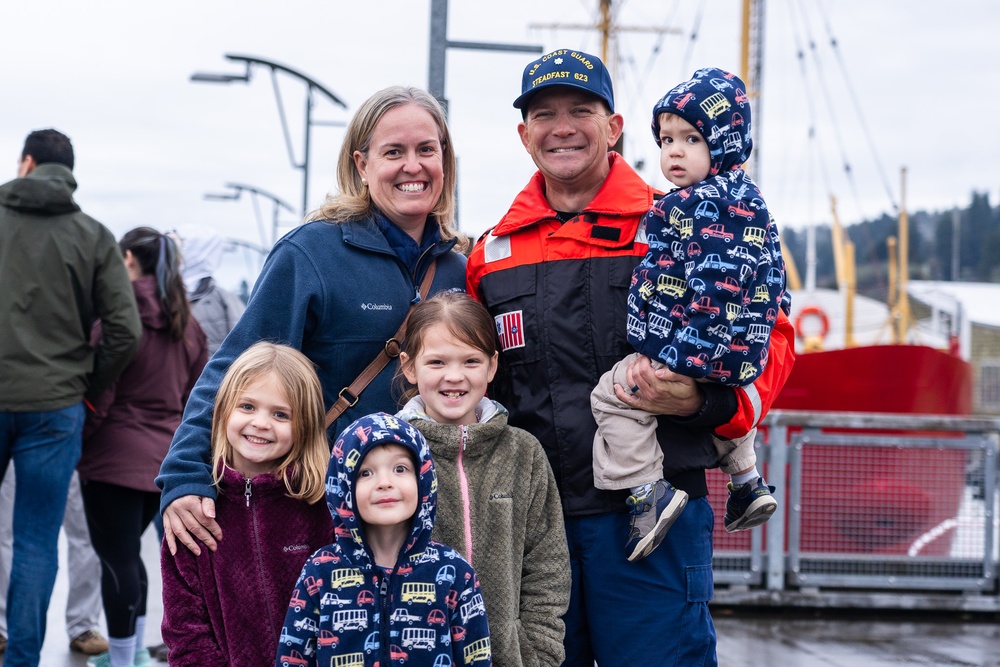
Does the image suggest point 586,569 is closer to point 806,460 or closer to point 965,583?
point 806,460

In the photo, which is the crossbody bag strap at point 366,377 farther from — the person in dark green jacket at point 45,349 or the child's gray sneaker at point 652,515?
the person in dark green jacket at point 45,349

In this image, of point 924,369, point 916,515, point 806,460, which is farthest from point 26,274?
point 924,369

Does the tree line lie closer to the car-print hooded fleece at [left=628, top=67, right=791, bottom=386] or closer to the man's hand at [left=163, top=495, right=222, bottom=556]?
the car-print hooded fleece at [left=628, top=67, right=791, bottom=386]

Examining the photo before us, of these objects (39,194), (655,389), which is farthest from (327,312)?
(39,194)

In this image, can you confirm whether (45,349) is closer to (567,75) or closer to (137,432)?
(137,432)

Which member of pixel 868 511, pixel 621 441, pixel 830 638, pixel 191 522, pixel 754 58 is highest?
pixel 754 58

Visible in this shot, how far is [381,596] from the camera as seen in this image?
9.66 feet

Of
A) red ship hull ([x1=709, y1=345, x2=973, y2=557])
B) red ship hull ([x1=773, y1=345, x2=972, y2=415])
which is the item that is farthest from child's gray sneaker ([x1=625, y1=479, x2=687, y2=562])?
red ship hull ([x1=773, y1=345, x2=972, y2=415])

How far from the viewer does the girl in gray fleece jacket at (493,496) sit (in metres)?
3.11

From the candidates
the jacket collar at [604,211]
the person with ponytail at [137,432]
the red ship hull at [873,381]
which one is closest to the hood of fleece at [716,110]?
the jacket collar at [604,211]

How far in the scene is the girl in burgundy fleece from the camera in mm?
3174

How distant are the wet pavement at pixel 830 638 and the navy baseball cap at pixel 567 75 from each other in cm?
401

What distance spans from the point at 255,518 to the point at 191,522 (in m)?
0.18

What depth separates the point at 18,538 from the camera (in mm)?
4957
